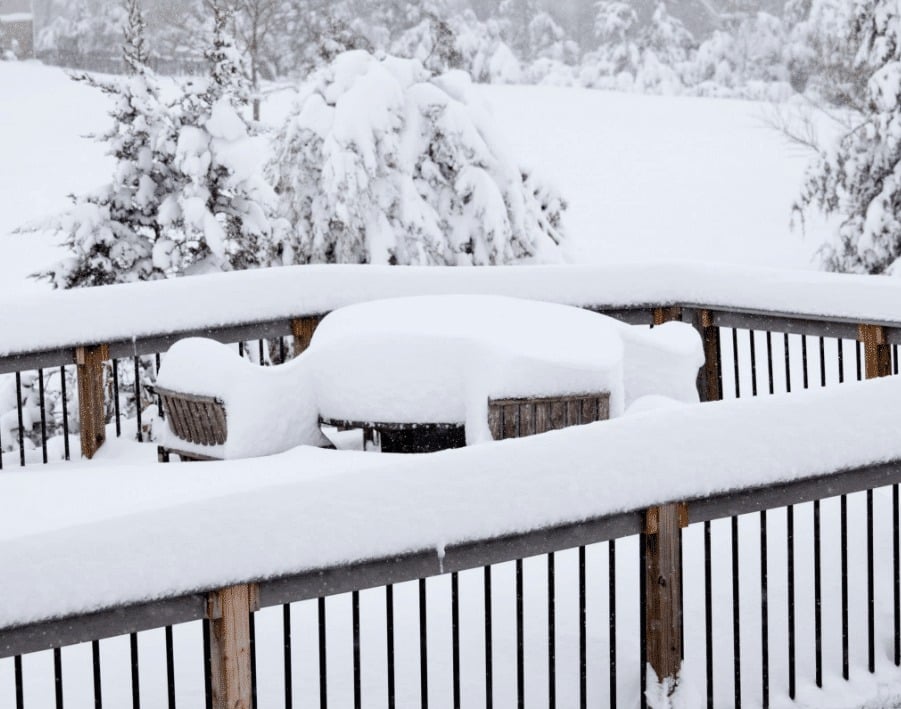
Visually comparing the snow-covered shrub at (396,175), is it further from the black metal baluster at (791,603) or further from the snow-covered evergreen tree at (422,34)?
the snow-covered evergreen tree at (422,34)

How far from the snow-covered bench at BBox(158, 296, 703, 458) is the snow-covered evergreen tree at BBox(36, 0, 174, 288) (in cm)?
591

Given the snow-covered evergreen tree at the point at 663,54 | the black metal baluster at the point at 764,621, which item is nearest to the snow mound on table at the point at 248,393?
the black metal baluster at the point at 764,621

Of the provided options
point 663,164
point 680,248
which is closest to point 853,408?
point 680,248

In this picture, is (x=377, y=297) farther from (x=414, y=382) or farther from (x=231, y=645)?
(x=231, y=645)

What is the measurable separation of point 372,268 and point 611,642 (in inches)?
171

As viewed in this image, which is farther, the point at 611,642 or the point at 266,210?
the point at 266,210

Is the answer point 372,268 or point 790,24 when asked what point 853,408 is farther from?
point 790,24

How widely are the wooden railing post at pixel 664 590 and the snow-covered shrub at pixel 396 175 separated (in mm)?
10093

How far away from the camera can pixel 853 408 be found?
13.4 ft

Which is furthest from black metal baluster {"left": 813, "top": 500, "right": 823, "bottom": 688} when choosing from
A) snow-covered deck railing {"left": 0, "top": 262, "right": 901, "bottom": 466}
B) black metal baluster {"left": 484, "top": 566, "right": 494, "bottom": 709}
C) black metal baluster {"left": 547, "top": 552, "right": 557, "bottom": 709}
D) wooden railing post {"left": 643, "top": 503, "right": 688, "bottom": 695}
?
snow-covered deck railing {"left": 0, "top": 262, "right": 901, "bottom": 466}

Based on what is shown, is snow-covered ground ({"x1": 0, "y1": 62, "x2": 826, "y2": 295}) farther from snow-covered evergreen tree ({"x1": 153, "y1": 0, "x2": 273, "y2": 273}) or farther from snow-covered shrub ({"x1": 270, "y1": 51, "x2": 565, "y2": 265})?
snow-covered evergreen tree ({"x1": 153, "y1": 0, "x2": 273, "y2": 273})

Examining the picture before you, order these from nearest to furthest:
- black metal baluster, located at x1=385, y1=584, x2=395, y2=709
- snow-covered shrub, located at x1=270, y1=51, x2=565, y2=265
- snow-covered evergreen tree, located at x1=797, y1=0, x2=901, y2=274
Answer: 1. black metal baluster, located at x1=385, y1=584, x2=395, y2=709
2. snow-covered shrub, located at x1=270, y1=51, x2=565, y2=265
3. snow-covered evergreen tree, located at x1=797, y1=0, x2=901, y2=274

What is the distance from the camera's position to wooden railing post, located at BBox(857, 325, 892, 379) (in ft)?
22.9

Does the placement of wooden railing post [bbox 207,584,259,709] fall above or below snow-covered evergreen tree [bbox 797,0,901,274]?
below
